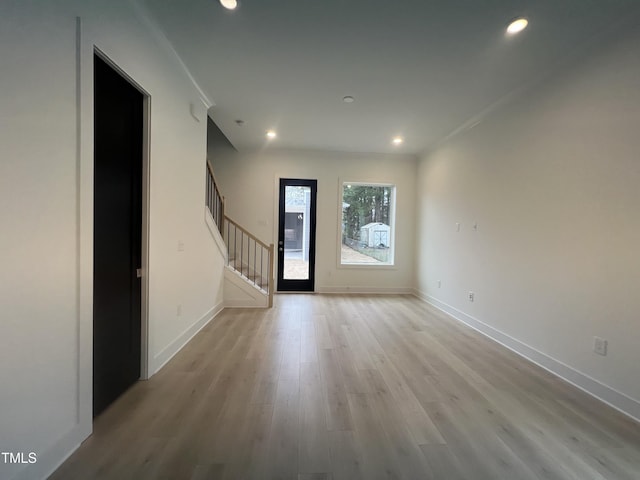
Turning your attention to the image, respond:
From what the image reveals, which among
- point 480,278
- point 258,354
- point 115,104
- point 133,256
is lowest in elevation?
point 258,354

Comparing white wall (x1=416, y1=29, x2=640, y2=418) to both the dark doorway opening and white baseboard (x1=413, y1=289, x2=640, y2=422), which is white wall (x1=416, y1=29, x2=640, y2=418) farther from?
the dark doorway opening

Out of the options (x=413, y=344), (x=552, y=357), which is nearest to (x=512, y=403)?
(x=552, y=357)

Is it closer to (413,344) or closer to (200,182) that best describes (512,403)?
(413,344)

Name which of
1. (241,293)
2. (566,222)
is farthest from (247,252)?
(566,222)

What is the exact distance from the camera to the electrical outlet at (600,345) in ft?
6.97

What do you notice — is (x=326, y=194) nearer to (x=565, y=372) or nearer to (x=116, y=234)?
(x=116, y=234)

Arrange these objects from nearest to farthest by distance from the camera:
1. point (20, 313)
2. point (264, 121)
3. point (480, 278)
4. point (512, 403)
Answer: point (20, 313) → point (512, 403) → point (480, 278) → point (264, 121)

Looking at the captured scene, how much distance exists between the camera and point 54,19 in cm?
131

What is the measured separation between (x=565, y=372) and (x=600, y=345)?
0.44 m

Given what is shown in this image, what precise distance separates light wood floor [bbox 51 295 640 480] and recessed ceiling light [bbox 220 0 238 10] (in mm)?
2894

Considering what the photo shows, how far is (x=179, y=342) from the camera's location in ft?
9.17

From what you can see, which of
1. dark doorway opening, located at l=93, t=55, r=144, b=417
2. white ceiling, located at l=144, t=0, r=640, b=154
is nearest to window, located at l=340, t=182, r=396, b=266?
white ceiling, located at l=144, t=0, r=640, b=154

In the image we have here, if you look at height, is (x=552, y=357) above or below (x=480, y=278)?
below

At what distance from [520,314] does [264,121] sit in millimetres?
4126
